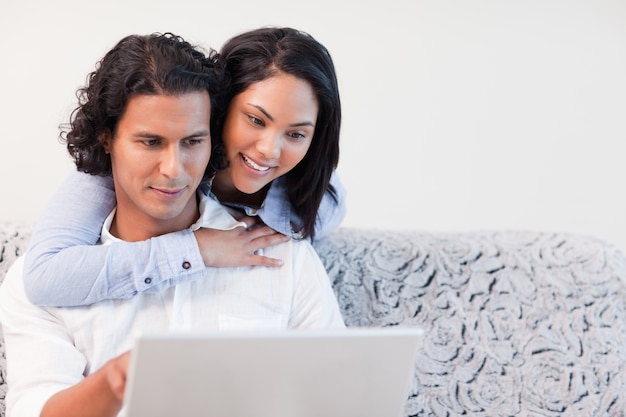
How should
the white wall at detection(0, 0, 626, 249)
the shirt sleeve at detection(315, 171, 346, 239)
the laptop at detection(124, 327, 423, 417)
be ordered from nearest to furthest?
the laptop at detection(124, 327, 423, 417), the shirt sleeve at detection(315, 171, 346, 239), the white wall at detection(0, 0, 626, 249)

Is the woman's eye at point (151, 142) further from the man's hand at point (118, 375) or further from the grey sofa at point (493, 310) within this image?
the grey sofa at point (493, 310)

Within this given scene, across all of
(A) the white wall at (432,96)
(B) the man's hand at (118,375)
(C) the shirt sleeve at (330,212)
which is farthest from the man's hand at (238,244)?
(A) the white wall at (432,96)

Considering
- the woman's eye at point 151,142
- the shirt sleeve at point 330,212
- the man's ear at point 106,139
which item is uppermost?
the woman's eye at point 151,142

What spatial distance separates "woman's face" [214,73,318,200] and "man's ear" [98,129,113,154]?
0.23 m

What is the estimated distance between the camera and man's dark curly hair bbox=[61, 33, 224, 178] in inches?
65.9

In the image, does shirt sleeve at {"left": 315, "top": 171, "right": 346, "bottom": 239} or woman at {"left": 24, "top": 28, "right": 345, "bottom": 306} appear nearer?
woman at {"left": 24, "top": 28, "right": 345, "bottom": 306}

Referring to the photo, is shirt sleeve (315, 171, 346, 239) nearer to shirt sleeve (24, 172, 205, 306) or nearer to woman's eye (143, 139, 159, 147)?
shirt sleeve (24, 172, 205, 306)

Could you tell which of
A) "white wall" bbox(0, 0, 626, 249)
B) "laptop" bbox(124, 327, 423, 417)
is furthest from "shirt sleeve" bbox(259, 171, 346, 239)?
"white wall" bbox(0, 0, 626, 249)

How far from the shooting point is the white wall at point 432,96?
10.8 ft

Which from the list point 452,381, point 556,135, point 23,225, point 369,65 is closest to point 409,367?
point 452,381

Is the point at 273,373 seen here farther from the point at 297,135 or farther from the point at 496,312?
the point at 496,312

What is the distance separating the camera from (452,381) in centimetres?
211

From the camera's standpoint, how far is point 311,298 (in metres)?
1.92

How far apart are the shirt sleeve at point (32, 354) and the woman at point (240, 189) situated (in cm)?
6
